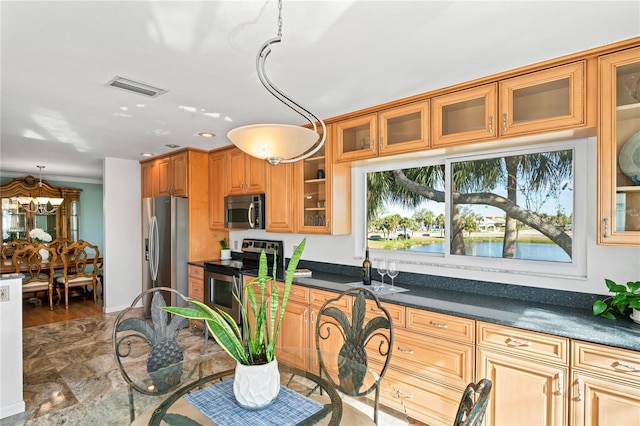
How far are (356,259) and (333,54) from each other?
2.04 m

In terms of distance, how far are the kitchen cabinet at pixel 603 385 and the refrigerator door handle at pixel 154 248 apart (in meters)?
4.46

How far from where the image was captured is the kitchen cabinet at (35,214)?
23.3 ft

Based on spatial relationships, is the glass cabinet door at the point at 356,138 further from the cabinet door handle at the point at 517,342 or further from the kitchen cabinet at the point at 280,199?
the cabinet door handle at the point at 517,342

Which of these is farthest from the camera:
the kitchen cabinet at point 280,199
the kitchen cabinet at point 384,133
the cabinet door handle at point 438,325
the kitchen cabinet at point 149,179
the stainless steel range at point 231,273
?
the kitchen cabinet at point 149,179

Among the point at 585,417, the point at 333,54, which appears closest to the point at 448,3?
the point at 333,54

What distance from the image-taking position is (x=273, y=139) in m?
1.57

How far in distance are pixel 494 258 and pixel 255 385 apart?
6.72ft

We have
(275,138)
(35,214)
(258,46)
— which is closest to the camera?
(275,138)

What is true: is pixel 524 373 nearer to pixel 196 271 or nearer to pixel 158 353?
pixel 158 353

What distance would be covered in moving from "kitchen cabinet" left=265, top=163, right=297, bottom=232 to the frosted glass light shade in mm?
1886

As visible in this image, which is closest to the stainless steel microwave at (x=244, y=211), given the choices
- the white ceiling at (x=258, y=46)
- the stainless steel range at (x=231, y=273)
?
the stainless steel range at (x=231, y=273)

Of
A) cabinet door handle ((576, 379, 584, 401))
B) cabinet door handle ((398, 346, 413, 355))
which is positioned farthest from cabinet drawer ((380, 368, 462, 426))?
cabinet door handle ((576, 379, 584, 401))

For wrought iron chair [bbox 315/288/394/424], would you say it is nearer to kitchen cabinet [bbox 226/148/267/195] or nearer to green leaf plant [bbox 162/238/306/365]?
green leaf plant [bbox 162/238/306/365]

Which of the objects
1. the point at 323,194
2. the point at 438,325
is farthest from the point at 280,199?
the point at 438,325
